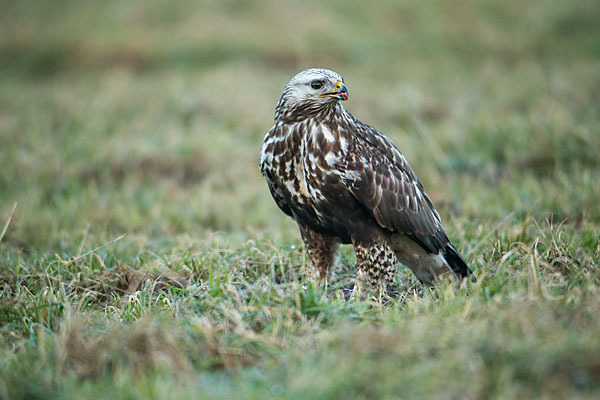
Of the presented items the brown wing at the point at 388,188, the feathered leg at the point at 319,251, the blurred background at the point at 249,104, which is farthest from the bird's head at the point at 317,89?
the blurred background at the point at 249,104

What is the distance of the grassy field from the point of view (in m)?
2.41

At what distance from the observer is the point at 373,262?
371 centimetres

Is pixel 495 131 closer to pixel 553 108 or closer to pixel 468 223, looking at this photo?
pixel 553 108

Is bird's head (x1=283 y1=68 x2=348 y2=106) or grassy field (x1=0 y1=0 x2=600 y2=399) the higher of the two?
bird's head (x1=283 y1=68 x2=348 y2=106)

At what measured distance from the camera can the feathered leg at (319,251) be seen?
3904 mm

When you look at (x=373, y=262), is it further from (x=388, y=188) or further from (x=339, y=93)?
(x=339, y=93)

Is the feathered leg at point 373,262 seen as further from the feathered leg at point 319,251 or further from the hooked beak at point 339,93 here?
the hooked beak at point 339,93

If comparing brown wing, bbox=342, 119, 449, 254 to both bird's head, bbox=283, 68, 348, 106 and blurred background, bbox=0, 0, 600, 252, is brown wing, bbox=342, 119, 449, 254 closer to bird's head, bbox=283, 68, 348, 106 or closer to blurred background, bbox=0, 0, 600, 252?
bird's head, bbox=283, 68, 348, 106

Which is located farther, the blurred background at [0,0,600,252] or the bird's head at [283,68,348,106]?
the blurred background at [0,0,600,252]

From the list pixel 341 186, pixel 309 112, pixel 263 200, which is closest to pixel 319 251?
pixel 341 186

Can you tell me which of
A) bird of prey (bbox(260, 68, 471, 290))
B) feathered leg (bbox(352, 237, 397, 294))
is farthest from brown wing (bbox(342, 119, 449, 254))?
feathered leg (bbox(352, 237, 397, 294))

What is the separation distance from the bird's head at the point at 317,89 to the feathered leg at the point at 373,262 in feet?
2.86

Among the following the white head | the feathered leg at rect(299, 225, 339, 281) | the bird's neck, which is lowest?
the feathered leg at rect(299, 225, 339, 281)

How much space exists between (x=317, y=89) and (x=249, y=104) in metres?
6.17
